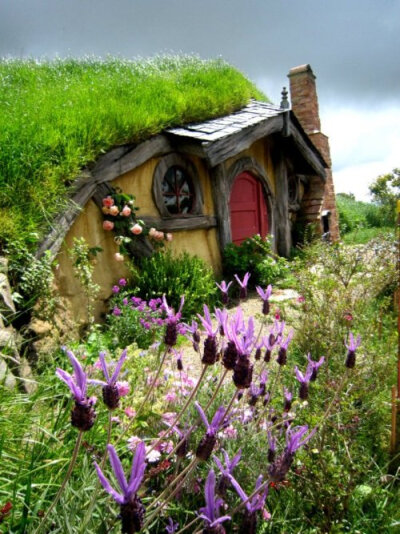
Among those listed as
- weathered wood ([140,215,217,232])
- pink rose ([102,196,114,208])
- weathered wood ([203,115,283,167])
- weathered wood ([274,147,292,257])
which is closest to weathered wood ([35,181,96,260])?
pink rose ([102,196,114,208])

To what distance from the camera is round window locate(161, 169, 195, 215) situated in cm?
687

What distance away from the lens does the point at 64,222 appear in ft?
15.6

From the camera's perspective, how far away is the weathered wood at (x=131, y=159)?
18.1ft

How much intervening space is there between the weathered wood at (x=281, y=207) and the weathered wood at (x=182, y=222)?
2.50 m

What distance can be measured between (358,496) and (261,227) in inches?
308

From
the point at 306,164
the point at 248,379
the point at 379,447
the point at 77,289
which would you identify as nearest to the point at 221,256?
the point at 77,289

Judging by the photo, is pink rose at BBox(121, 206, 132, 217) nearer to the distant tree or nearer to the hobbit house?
the hobbit house

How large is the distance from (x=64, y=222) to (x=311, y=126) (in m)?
9.90

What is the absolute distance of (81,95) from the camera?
6.18 m

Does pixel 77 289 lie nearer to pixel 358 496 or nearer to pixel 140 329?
pixel 140 329

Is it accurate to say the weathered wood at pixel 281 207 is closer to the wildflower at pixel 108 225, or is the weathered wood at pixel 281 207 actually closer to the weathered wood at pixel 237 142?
the weathered wood at pixel 237 142

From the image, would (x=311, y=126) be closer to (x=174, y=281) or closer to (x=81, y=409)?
(x=174, y=281)

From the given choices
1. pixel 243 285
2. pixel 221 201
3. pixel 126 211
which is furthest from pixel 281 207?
pixel 243 285

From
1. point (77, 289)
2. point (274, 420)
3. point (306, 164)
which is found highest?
point (306, 164)
